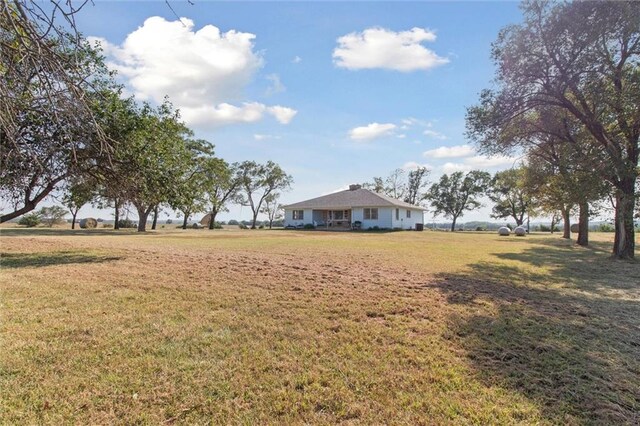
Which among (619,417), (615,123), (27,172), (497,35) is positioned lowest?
(619,417)

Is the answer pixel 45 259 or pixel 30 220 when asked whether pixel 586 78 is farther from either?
pixel 30 220

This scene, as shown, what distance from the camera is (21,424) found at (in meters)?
2.40

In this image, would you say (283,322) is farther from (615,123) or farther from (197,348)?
(615,123)

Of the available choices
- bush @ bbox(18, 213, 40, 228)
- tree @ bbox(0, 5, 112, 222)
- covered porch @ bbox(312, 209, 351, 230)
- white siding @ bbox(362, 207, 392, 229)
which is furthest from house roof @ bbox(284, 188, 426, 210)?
tree @ bbox(0, 5, 112, 222)

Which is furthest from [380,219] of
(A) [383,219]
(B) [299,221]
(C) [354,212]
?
(B) [299,221]

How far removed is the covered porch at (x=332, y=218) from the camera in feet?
117

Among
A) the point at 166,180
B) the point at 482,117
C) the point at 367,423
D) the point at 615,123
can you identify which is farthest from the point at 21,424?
the point at 615,123

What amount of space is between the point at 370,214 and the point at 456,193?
24355 millimetres

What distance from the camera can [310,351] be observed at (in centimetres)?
366

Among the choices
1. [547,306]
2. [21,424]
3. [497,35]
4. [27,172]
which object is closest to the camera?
[21,424]

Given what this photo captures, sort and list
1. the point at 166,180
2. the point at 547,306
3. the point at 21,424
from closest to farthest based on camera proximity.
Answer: the point at 21,424 < the point at 547,306 < the point at 166,180

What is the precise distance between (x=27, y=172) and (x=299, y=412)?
25.3 ft

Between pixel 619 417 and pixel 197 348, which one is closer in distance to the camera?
pixel 619 417

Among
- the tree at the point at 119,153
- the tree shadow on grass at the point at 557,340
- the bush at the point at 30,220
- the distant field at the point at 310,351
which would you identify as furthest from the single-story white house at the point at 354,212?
the distant field at the point at 310,351
